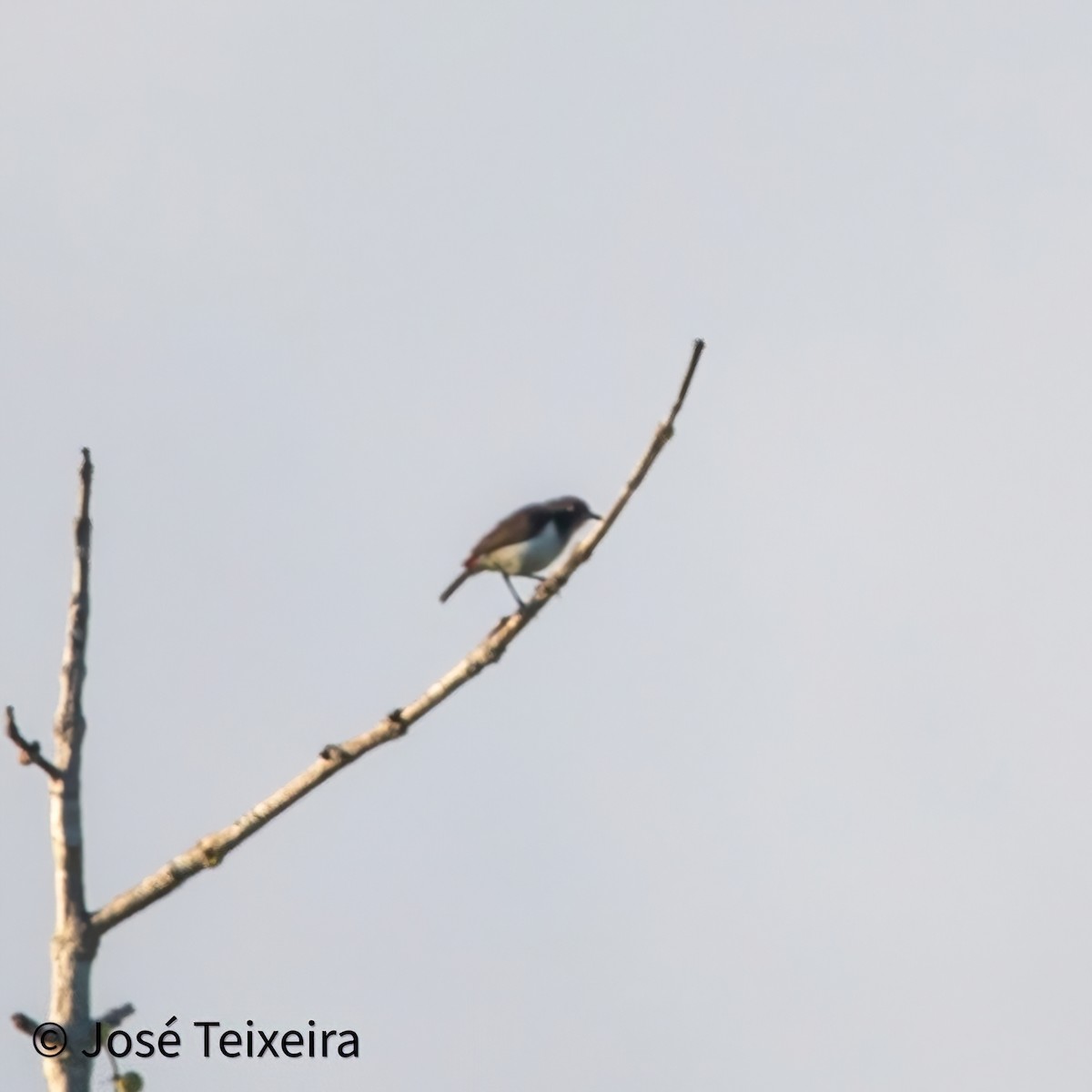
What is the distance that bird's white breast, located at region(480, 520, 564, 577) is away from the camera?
16.8m

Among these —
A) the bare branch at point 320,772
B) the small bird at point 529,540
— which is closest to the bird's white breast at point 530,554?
the small bird at point 529,540

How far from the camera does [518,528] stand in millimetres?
17031

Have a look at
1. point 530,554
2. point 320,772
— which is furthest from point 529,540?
point 320,772

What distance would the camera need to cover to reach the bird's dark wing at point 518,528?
16.9 meters

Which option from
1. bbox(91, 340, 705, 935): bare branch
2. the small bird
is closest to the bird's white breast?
the small bird

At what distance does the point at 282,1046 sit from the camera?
11.0 meters

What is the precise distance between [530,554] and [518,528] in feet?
1.05

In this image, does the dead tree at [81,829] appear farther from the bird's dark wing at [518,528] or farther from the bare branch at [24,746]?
the bird's dark wing at [518,528]

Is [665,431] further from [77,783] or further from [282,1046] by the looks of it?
[282,1046]

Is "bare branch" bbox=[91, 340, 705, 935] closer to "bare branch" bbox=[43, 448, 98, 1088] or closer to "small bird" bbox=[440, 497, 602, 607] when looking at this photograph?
"bare branch" bbox=[43, 448, 98, 1088]

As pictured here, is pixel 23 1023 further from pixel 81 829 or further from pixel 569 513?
pixel 569 513

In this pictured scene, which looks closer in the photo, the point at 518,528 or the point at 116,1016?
the point at 116,1016

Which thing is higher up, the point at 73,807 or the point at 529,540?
the point at 529,540

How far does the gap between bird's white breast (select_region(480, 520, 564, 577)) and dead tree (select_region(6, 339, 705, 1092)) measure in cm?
714
